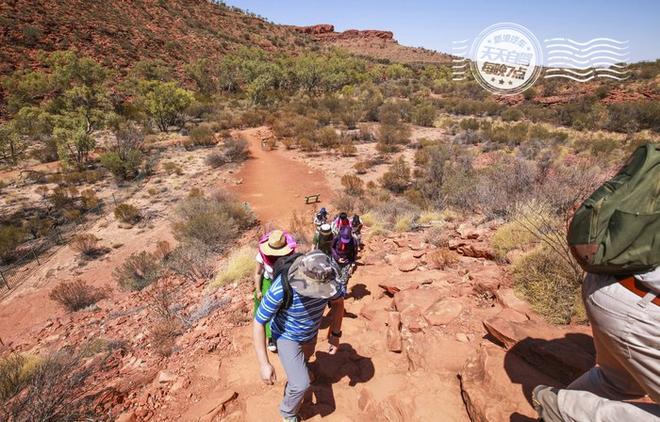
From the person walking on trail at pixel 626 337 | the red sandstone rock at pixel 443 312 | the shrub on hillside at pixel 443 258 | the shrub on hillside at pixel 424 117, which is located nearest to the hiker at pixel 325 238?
the red sandstone rock at pixel 443 312

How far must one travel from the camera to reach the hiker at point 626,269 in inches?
53.1

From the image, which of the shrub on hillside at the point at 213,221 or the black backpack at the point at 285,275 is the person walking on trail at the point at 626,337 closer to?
the black backpack at the point at 285,275

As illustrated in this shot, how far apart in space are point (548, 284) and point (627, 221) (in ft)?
9.29

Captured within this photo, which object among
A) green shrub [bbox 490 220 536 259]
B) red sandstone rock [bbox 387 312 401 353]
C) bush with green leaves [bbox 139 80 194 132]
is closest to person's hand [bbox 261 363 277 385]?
red sandstone rock [bbox 387 312 401 353]

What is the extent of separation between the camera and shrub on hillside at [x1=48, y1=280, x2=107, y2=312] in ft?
24.1

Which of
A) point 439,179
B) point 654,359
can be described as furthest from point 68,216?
point 654,359

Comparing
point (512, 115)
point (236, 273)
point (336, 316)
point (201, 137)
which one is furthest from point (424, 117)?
point (336, 316)

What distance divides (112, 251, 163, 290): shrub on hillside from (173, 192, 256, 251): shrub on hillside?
3.91ft

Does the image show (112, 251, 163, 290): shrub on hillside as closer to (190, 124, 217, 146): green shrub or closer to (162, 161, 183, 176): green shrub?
(162, 161, 183, 176): green shrub

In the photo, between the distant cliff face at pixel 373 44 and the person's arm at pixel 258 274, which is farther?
the distant cliff face at pixel 373 44

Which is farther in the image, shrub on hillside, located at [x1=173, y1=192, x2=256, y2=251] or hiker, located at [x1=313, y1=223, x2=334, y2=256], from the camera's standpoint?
shrub on hillside, located at [x1=173, y1=192, x2=256, y2=251]

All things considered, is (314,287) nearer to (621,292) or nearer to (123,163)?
(621,292)

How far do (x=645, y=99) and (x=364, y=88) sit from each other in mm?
21160

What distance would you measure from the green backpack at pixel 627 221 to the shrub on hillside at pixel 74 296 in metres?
8.90
